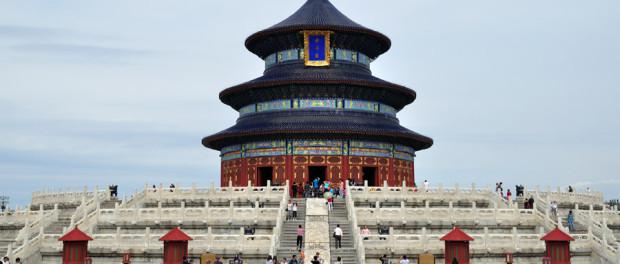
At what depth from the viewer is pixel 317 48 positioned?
190 feet

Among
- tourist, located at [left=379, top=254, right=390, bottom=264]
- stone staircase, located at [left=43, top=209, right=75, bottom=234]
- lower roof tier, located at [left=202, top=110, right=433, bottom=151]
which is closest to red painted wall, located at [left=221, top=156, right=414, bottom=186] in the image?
lower roof tier, located at [left=202, top=110, right=433, bottom=151]

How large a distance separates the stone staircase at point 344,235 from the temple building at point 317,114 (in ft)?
47.2

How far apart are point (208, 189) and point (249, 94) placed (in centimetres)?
1720

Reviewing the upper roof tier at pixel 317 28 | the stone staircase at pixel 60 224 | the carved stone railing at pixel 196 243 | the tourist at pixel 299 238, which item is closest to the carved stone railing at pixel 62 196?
the stone staircase at pixel 60 224

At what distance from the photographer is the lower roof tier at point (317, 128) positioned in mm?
52844

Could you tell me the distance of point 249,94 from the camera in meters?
57.8

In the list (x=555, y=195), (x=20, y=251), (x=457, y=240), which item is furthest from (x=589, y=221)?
(x=20, y=251)

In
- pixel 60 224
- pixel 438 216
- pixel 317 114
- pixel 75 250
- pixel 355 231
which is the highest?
pixel 317 114

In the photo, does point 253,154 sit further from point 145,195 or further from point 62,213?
point 62,213

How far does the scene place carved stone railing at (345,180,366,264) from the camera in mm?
29128

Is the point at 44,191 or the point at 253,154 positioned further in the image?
the point at 253,154

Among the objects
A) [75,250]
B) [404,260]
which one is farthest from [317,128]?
[75,250]

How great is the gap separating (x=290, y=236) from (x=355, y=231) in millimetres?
3013

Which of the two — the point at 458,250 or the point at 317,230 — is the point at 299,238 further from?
the point at 458,250
